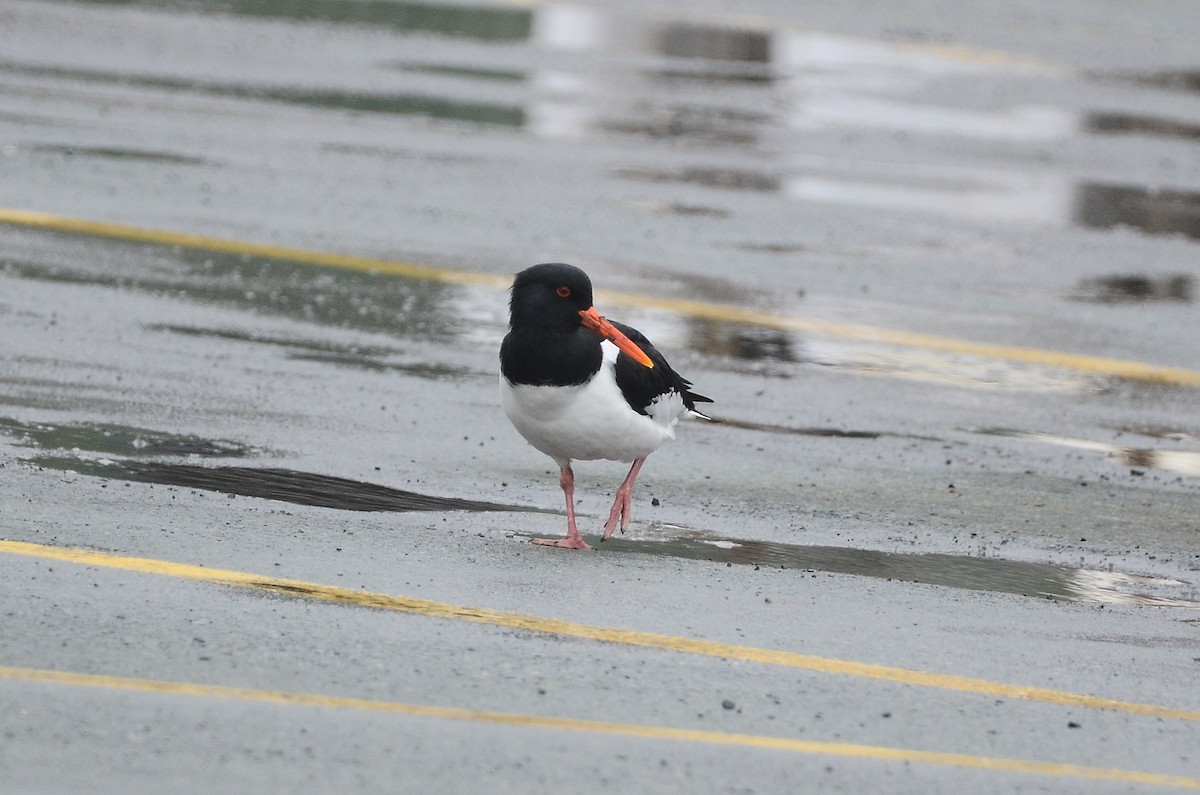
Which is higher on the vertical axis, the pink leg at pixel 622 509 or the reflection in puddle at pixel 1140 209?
the reflection in puddle at pixel 1140 209

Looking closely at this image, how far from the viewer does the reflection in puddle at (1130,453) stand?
30.3ft

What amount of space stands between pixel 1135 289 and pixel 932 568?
5.96 m

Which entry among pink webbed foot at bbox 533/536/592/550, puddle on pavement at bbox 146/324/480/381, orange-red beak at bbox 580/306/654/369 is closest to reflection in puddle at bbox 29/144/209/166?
puddle on pavement at bbox 146/324/480/381

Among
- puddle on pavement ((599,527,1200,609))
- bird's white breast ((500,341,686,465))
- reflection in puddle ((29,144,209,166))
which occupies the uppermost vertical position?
reflection in puddle ((29,144,209,166))

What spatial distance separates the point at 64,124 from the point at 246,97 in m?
2.15

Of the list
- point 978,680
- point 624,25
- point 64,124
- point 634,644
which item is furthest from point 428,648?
point 624,25

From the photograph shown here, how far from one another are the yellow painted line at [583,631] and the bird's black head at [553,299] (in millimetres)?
1294

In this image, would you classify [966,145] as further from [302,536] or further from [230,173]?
[302,536]

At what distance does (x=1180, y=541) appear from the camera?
8102 millimetres

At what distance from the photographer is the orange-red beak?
7.40 m

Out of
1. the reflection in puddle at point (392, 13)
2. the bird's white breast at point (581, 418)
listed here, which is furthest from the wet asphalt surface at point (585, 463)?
the reflection in puddle at point (392, 13)

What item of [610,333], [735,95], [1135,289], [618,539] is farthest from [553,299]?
[735,95]

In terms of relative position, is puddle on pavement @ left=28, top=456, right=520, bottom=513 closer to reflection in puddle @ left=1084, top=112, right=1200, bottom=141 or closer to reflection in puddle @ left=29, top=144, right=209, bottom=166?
reflection in puddle @ left=29, top=144, right=209, bottom=166

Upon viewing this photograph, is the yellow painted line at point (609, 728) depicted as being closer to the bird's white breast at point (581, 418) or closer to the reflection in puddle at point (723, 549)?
the reflection in puddle at point (723, 549)
